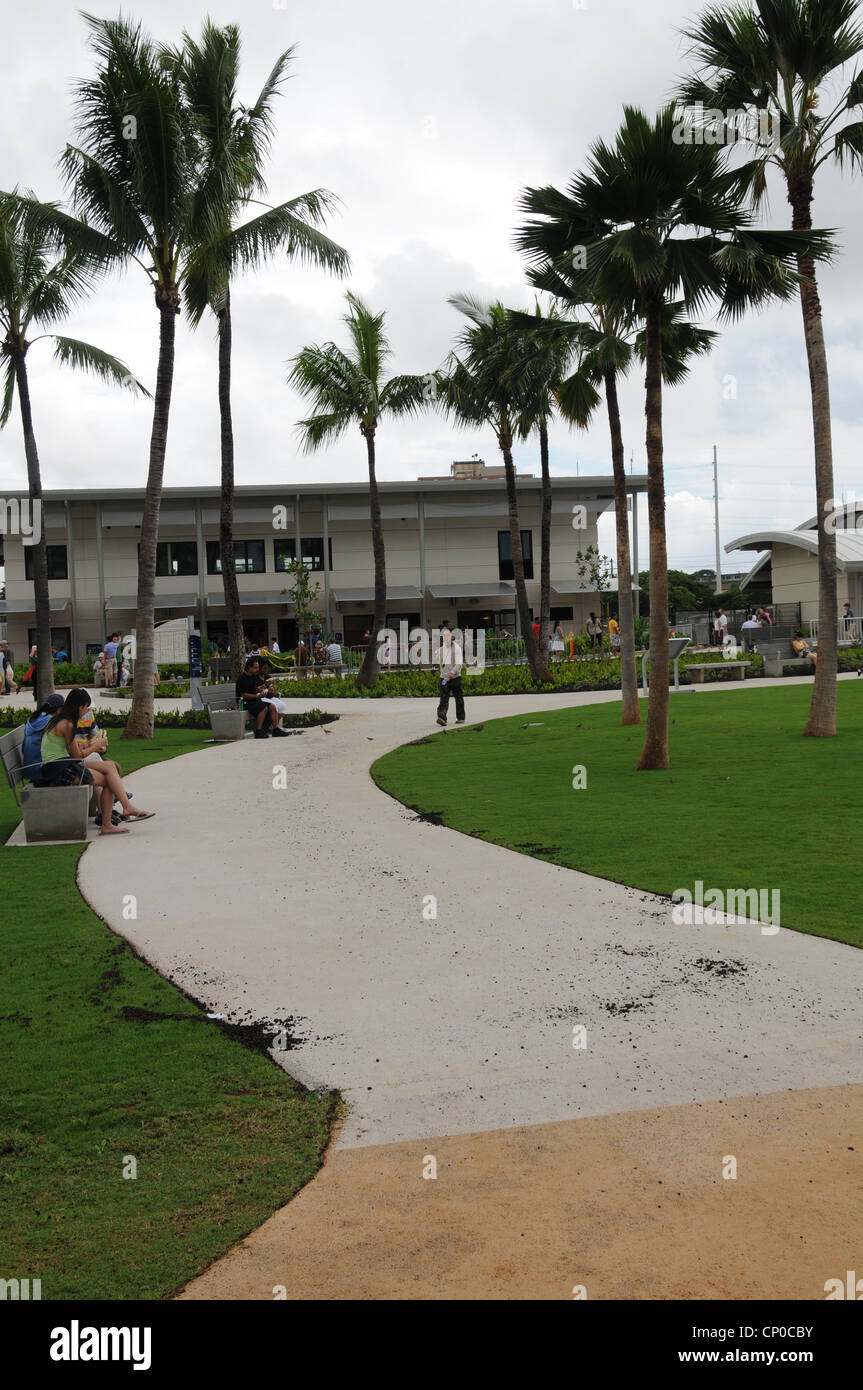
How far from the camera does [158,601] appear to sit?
45750 millimetres

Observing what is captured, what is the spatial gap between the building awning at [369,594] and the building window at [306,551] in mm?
1940

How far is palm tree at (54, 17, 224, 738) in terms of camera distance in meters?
16.6

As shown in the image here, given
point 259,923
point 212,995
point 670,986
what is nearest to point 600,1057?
point 670,986

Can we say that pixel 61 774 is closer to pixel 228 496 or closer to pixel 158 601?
pixel 228 496

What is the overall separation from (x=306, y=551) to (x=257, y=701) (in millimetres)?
30783

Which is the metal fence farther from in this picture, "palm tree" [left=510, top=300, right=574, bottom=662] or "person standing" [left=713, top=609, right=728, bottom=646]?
"palm tree" [left=510, top=300, right=574, bottom=662]

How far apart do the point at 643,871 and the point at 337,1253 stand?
500cm

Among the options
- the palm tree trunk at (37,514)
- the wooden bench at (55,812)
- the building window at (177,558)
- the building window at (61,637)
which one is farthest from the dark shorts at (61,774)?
the building window at (177,558)

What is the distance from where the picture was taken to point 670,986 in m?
5.39

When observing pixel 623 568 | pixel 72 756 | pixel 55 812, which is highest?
pixel 623 568

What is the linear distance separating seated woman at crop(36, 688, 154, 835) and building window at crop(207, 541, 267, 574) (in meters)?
38.4

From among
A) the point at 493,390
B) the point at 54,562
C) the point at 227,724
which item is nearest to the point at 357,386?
the point at 493,390

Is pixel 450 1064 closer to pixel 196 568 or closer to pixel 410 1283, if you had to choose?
pixel 410 1283
